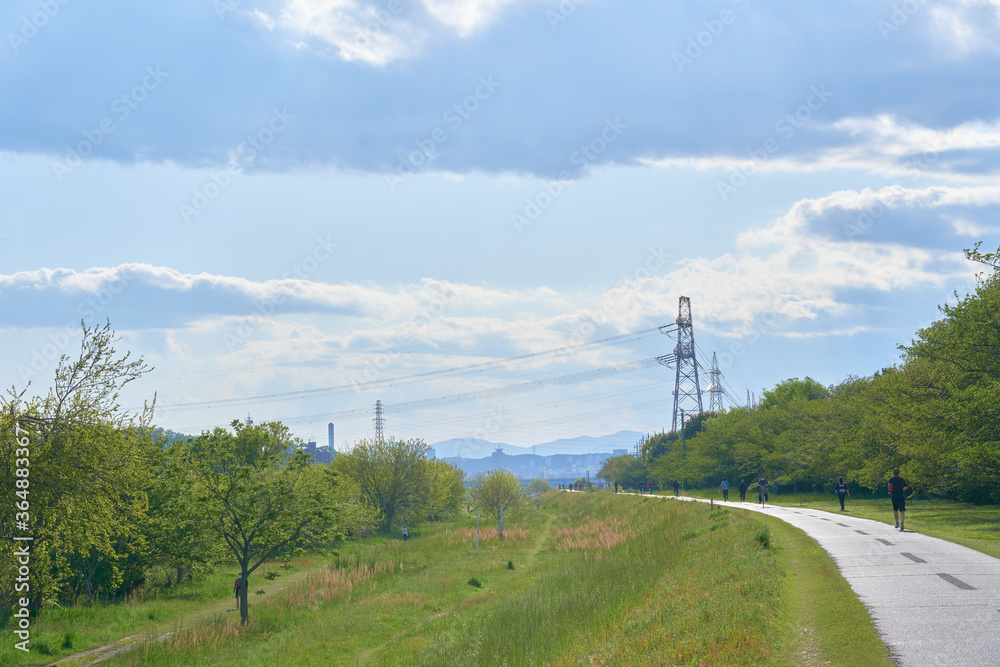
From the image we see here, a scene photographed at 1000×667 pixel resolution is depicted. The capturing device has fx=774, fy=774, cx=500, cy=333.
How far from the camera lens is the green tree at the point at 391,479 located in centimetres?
7438

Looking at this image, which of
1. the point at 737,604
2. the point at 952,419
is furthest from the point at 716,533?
the point at 737,604

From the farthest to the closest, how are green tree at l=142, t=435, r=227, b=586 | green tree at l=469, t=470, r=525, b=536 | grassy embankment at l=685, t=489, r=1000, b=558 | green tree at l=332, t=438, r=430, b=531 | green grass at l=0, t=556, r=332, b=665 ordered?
green tree at l=469, t=470, r=525, b=536 < green tree at l=332, t=438, r=430, b=531 < green tree at l=142, t=435, r=227, b=586 < green grass at l=0, t=556, r=332, b=665 < grassy embankment at l=685, t=489, r=1000, b=558

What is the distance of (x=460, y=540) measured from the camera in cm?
5625

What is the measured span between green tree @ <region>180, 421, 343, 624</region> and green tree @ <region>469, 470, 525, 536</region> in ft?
189

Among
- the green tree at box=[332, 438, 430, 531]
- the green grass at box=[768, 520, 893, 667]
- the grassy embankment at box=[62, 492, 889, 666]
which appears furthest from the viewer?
the green tree at box=[332, 438, 430, 531]

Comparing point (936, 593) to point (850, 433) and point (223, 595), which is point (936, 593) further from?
point (850, 433)

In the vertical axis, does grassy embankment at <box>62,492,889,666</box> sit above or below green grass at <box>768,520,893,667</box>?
below

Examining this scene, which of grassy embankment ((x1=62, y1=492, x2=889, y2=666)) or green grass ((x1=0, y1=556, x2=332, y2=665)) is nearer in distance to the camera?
grassy embankment ((x1=62, y1=492, x2=889, y2=666))

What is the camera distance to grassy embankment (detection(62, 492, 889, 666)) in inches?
488

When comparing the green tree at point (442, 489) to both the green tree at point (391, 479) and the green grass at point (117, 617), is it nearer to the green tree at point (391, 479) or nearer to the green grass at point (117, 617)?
the green tree at point (391, 479)

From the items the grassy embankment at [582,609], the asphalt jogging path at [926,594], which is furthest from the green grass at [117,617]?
the asphalt jogging path at [926,594]

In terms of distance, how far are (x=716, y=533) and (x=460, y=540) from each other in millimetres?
29109

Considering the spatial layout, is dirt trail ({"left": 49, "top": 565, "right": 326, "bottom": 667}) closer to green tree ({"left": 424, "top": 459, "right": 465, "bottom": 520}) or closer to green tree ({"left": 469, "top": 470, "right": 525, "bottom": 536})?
green tree ({"left": 424, "top": 459, "right": 465, "bottom": 520})

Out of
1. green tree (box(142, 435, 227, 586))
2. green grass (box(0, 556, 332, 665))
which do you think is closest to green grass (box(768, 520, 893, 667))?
green tree (box(142, 435, 227, 586))
